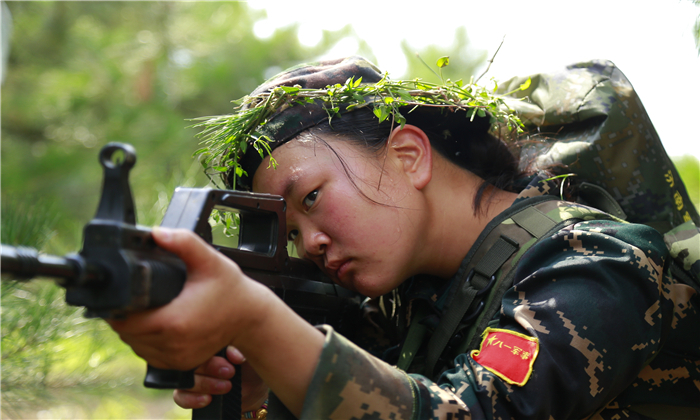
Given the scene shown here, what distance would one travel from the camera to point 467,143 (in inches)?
76.7

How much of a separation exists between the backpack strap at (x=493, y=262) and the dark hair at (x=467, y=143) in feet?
0.65

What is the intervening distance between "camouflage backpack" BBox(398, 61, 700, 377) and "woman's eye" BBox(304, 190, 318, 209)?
53cm

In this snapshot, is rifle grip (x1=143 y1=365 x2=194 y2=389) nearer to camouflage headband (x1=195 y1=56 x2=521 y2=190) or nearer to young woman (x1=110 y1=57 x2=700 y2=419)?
young woman (x1=110 y1=57 x2=700 y2=419)

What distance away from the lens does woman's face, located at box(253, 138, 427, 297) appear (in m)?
1.60

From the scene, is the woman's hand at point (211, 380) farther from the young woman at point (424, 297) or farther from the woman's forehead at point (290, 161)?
the woman's forehead at point (290, 161)

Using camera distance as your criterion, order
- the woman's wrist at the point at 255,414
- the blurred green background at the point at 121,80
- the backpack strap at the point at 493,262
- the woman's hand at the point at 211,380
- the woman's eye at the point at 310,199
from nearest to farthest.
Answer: the woman's hand at the point at 211,380
the backpack strap at the point at 493,262
the woman's eye at the point at 310,199
the woman's wrist at the point at 255,414
the blurred green background at the point at 121,80

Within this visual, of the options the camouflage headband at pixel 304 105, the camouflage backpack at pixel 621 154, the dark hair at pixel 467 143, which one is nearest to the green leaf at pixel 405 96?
the camouflage headband at pixel 304 105

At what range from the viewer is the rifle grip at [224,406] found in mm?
1334

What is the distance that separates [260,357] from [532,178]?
127cm

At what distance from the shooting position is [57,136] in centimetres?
515

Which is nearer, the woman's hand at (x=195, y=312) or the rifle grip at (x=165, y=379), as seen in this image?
the woman's hand at (x=195, y=312)

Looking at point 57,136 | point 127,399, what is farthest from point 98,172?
point 127,399

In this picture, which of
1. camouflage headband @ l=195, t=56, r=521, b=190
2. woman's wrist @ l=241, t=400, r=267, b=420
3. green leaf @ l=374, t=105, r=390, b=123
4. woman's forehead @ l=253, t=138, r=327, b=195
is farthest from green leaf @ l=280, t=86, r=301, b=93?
woman's wrist @ l=241, t=400, r=267, b=420

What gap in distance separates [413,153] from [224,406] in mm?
985
